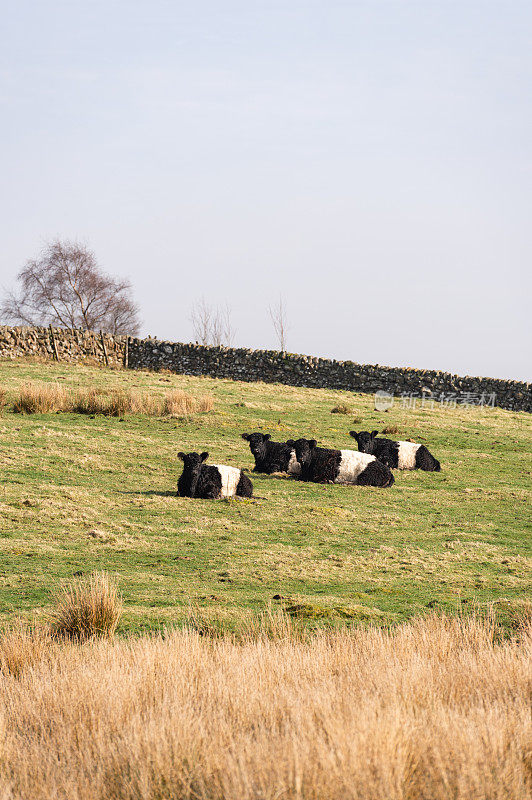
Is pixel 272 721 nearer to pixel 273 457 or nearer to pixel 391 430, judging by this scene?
pixel 273 457

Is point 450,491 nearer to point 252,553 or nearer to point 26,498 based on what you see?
point 252,553

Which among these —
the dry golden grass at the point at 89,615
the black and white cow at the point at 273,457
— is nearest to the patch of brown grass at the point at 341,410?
the black and white cow at the point at 273,457

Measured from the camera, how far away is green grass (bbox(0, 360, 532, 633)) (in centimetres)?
860

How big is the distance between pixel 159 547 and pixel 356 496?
5373 millimetres

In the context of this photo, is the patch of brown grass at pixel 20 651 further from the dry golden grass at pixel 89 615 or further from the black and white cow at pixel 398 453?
the black and white cow at pixel 398 453

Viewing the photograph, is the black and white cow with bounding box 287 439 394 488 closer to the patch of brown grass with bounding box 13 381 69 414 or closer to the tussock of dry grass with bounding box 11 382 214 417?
the tussock of dry grass with bounding box 11 382 214 417

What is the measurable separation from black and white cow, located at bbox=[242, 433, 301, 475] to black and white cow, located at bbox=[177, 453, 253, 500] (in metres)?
2.41

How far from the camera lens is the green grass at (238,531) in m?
8.60

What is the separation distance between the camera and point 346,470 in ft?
51.6

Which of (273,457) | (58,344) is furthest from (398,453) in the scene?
(58,344)

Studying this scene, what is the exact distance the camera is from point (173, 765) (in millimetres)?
4246

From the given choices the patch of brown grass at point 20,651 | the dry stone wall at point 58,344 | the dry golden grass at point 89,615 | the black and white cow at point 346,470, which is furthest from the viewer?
the dry stone wall at point 58,344

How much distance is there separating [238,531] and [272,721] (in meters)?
6.77

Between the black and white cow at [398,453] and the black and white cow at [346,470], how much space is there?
175 cm
